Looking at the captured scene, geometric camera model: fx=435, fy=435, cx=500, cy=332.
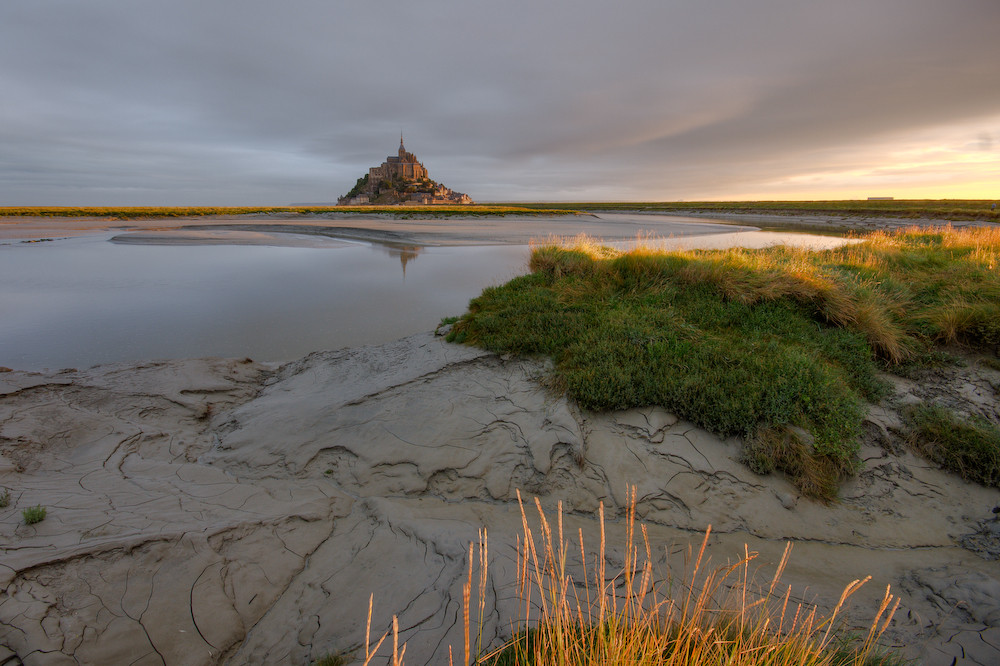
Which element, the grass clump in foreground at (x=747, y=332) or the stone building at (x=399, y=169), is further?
the stone building at (x=399, y=169)

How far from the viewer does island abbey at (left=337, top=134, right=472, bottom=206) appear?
116 metres

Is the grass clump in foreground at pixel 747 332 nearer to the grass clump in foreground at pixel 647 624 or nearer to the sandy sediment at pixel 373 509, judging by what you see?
the sandy sediment at pixel 373 509

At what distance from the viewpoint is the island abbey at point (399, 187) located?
381 ft

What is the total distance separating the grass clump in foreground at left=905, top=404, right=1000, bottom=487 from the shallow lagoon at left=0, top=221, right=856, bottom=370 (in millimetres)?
8978

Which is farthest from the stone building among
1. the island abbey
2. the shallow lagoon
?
the shallow lagoon

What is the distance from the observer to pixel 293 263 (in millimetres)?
21078

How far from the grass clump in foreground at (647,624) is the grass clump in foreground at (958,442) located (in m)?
2.93

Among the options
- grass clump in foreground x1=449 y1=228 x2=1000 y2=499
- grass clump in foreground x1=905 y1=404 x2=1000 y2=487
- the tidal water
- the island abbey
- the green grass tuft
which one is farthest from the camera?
the island abbey

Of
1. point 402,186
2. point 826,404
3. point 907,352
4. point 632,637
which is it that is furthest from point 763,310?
point 402,186

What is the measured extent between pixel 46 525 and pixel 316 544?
7.73 ft

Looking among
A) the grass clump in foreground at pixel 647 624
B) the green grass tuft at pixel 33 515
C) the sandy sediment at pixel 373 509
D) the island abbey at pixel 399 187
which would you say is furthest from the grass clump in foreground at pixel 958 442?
the island abbey at pixel 399 187

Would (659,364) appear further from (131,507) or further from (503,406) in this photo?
(131,507)

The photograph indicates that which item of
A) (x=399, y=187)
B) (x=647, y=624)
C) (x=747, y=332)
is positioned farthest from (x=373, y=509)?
(x=399, y=187)

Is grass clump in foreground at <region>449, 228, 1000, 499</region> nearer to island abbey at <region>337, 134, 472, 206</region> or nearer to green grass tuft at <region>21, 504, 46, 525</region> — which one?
green grass tuft at <region>21, 504, 46, 525</region>
